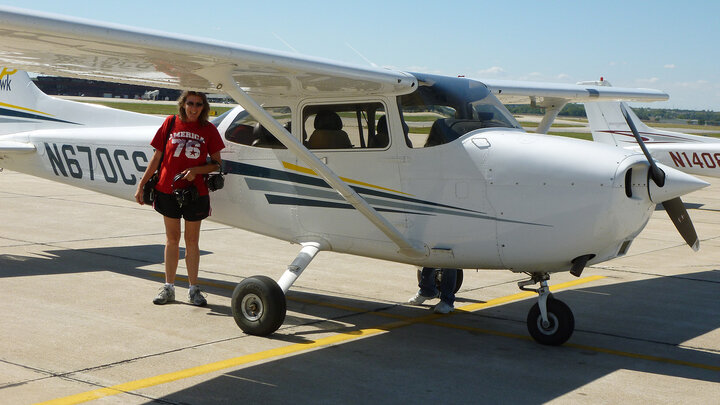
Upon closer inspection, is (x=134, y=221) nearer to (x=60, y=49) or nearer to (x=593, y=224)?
(x=60, y=49)

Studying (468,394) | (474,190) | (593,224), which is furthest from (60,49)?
(593,224)

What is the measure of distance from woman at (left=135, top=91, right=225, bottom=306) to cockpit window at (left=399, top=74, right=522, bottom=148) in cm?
176

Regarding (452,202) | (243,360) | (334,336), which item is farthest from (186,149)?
(452,202)

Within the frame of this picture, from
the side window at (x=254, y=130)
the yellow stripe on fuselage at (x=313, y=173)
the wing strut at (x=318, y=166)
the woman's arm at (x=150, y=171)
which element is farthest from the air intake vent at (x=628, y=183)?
the woman's arm at (x=150, y=171)

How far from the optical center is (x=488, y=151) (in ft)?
20.4

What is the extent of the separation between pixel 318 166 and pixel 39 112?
15.3 ft

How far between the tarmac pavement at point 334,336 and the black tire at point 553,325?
0.09m

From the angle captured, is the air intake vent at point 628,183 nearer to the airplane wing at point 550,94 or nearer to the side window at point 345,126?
the side window at point 345,126

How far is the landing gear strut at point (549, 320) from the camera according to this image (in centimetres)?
633

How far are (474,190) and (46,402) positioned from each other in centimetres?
331

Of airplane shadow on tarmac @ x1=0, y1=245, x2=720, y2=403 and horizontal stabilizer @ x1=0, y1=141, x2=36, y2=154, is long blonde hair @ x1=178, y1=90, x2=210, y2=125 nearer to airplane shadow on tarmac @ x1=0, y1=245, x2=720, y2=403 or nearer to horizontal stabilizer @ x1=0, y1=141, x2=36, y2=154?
airplane shadow on tarmac @ x1=0, y1=245, x2=720, y2=403

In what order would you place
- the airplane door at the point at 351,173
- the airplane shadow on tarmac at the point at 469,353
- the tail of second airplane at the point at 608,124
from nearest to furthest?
the airplane shadow on tarmac at the point at 469,353 → the airplane door at the point at 351,173 → the tail of second airplane at the point at 608,124

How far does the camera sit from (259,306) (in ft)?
21.2

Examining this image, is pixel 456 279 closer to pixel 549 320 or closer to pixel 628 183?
pixel 549 320
